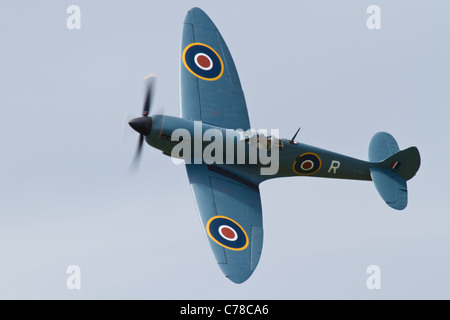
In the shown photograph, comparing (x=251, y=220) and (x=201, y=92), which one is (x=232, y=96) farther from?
(x=251, y=220)

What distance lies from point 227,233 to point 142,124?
150 inches

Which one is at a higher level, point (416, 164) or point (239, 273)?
point (416, 164)

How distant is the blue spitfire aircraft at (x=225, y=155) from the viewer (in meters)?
26.7

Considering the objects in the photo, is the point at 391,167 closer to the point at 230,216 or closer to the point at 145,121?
the point at 230,216

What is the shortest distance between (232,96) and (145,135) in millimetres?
3379

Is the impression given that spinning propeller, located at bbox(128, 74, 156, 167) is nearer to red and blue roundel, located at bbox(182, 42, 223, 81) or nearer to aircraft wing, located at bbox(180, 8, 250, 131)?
aircraft wing, located at bbox(180, 8, 250, 131)

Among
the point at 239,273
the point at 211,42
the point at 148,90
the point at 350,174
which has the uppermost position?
the point at 211,42

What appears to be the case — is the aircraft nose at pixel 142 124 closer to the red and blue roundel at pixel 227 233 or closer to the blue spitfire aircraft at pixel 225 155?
the blue spitfire aircraft at pixel 225 155

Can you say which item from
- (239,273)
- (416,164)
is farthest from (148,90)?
(416,164)

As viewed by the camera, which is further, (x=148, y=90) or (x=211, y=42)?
(x=211, y=42)

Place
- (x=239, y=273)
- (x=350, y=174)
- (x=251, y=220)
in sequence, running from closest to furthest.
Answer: (x=239, y=273)
(x=251, y=220)
(x=350, y=174)

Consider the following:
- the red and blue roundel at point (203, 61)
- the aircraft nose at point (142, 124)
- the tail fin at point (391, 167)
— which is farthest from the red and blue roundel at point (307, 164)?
the aircraft nose at point (142, 124)

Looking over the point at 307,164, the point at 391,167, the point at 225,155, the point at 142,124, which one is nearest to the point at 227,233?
the point at 225,155

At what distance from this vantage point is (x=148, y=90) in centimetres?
2758
